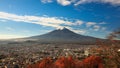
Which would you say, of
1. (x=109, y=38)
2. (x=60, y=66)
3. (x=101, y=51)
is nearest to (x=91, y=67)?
(x=60, y=66)

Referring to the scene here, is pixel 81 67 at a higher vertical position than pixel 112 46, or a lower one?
lower

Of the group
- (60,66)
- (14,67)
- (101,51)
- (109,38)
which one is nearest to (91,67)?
(60,66)

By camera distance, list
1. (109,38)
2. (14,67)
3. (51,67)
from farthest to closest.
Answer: (14,67) → (51,67) → (109,38)

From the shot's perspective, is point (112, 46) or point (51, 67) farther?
point (51, 67)

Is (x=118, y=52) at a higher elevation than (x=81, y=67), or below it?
higher

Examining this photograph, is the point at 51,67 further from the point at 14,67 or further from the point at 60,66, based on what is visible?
the point at 14,67

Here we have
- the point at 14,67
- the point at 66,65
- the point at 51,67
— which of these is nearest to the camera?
the point at 66,65

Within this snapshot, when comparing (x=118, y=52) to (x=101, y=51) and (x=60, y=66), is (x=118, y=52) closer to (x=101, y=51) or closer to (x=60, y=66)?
(x=101, y=51)

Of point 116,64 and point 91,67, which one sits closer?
point 116,64

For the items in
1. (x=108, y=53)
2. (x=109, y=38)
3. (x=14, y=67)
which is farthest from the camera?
(x=14, y=67)
